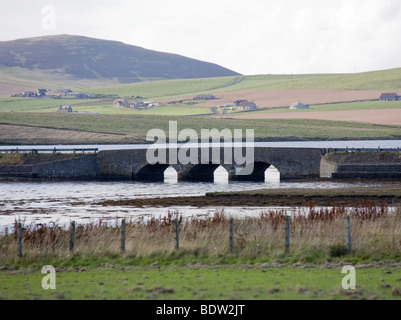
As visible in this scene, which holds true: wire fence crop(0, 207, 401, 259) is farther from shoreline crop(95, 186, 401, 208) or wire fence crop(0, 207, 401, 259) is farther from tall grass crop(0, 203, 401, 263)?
shoreline crop(95, 186, 401, 208)

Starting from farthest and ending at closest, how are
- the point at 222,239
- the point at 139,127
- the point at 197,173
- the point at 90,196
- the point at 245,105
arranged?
the point at 245,105 < the point at 139,127 < the point at 197,173 < the point at 90,196 < the point at 222,239

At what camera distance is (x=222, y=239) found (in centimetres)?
2522

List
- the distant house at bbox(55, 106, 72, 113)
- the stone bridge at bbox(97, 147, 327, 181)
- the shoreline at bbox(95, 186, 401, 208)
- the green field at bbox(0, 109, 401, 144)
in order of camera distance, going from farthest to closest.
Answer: the distant house at bbox(55, 106, 72, 113) < the green field at bbox(0, 109, 401, 144) < the stone bridge at bbox(97, 147, 327, 181) < the shoreline at bbox(95, 186, 401, 208)

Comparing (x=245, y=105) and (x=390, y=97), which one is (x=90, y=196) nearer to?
(x=390, y=97)

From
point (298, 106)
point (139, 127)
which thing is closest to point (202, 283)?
point (139, 127)

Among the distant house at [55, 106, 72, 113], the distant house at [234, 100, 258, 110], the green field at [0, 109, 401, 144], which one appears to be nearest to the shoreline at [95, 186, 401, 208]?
the green field at [0, 109, 401, 144]

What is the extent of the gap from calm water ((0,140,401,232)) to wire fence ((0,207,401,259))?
926cm

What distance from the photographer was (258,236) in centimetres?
2589

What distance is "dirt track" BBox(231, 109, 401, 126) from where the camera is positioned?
14600cm

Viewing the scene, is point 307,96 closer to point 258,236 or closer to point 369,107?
point 369,107

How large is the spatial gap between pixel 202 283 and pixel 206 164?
52.6 metres

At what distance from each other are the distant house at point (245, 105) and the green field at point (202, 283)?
538ft

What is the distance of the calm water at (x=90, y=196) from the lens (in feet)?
134

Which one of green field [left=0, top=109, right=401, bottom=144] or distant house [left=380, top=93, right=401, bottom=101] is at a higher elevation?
distant house [left=380, top=93, right=401, bottom=101]
